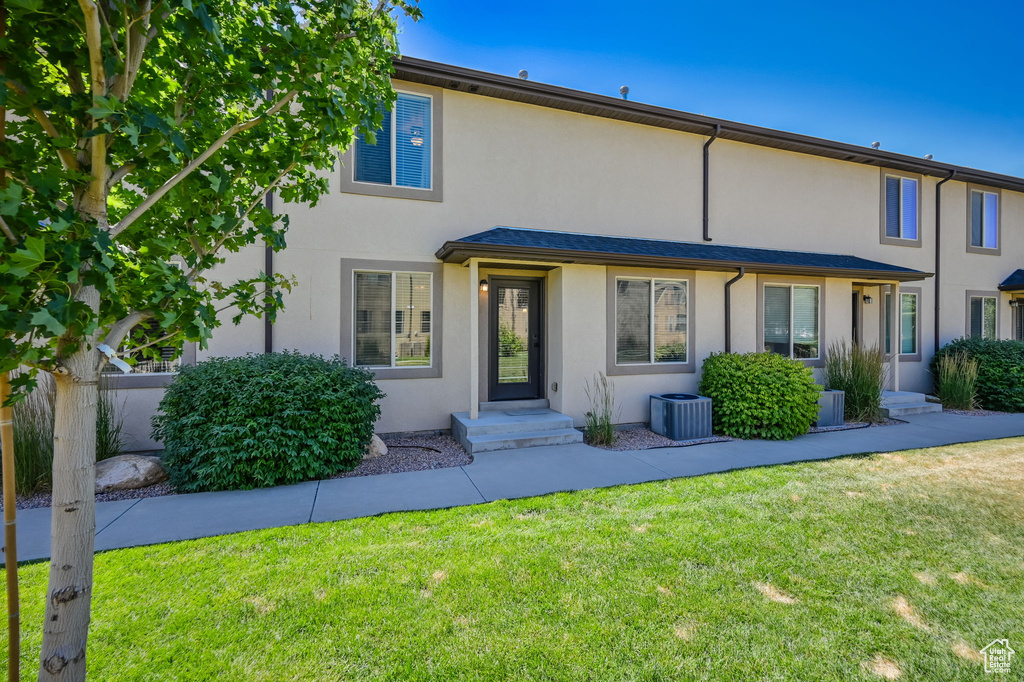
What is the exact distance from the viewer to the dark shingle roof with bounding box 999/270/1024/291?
441 inches

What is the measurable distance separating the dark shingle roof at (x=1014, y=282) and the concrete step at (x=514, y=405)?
1351 centimetres

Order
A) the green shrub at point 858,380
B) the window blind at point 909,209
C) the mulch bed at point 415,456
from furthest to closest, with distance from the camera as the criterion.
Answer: the window blind at point 909,209 → the green shrub at point 858,380 → the mulch bed at point 415,456

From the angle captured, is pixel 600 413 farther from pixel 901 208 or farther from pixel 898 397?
pixel 901 208

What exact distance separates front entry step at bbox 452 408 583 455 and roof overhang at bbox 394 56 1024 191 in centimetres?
519

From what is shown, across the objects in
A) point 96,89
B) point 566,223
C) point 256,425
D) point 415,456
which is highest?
point 566,223

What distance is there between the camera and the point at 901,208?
10.6 metres

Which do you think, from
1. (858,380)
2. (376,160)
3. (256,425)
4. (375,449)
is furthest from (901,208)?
(256,425)

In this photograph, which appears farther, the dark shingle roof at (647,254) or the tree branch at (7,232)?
the dark shingle roof at (647,254)

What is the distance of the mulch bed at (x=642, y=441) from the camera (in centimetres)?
667

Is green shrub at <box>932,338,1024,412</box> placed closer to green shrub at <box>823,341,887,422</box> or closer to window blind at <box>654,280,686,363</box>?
green shrub at <box>823,341,887,422</box>

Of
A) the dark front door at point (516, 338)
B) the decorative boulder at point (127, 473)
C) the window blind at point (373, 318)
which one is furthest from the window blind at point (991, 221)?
the decorative boulder at point (127, 473)

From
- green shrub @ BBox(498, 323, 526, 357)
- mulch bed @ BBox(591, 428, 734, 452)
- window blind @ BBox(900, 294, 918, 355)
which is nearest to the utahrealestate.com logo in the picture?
mulch bed @ BBox(591, 428, 734, 452)

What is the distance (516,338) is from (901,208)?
35.1ft

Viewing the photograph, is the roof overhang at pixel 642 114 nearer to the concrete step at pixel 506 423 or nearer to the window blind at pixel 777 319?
the window blind at pixel 777 319
